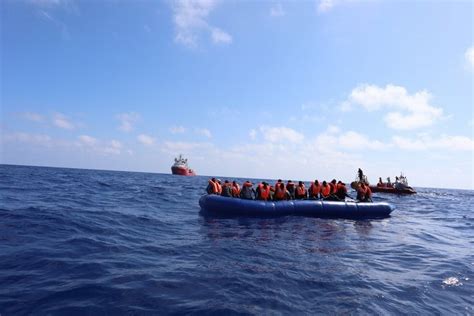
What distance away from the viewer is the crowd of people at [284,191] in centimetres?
1578

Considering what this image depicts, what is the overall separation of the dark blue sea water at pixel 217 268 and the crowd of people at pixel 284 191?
3.40 metres

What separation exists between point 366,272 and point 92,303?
5.67 meters

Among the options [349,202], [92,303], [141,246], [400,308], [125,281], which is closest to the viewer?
[92,303]

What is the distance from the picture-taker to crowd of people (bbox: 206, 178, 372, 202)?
1578cm

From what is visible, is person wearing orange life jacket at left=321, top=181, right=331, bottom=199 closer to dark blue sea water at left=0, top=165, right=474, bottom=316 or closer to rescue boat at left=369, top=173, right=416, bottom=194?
dark blue sea water at left=0, top=165, right=474, bottom=316

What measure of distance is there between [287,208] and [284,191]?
1.15m

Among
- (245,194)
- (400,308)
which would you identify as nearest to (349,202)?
(245,194)

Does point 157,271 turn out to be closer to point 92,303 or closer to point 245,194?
point 92,303

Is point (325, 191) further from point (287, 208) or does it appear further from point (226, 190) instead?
point (226, 190)

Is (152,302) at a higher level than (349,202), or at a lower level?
lower

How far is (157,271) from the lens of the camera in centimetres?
666

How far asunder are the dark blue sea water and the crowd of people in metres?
3.40

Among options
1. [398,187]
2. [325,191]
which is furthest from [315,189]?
[398,187]

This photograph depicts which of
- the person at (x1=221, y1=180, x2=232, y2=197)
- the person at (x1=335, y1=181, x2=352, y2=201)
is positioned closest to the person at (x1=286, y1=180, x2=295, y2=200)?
the person at (x1=335, y1=181, x2=352, y2=201)
